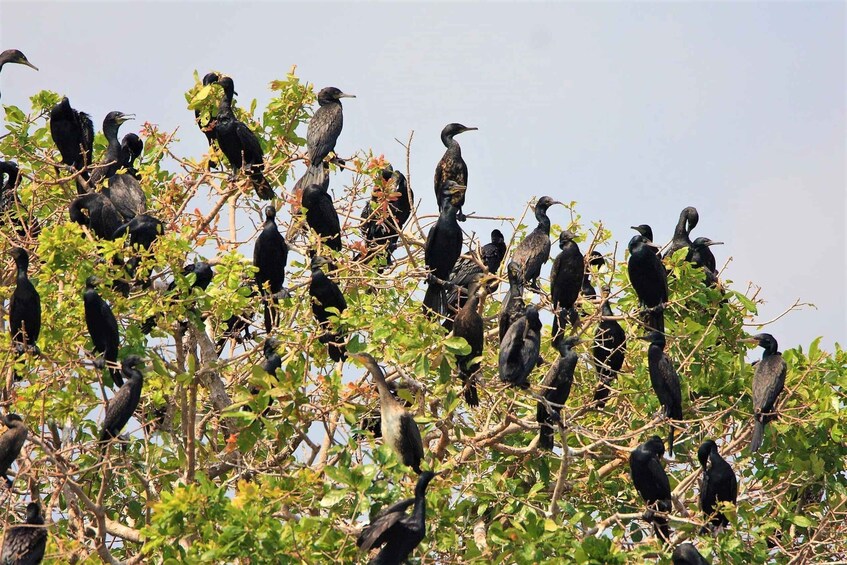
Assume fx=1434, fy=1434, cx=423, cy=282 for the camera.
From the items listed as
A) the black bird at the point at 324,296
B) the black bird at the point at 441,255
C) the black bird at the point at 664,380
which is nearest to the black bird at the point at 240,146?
the black bird at the point at 441,255

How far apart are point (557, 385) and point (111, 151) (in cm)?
453

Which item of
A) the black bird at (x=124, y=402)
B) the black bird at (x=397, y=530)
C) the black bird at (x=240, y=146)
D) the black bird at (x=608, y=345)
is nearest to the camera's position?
the black bird at (x=397, y=530)

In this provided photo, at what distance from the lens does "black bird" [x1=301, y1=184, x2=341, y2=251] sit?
34.1 feet

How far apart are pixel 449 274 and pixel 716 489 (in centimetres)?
256

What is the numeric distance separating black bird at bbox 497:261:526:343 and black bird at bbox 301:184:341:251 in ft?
5.04

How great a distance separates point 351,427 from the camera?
8.40m

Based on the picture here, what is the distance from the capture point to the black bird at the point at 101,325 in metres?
8.48

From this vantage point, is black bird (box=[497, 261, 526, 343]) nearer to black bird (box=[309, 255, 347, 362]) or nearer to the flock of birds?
the flock of birds

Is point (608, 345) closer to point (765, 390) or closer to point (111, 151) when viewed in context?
point (765, 390)

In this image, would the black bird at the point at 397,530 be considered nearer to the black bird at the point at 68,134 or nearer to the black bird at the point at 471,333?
the black bird at the point at 471,333

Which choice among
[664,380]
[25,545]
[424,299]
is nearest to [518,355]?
[664,380]

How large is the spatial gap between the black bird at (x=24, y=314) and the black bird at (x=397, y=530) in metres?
2.58

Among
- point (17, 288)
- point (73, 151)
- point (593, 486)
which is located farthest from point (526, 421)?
point (73, 151)

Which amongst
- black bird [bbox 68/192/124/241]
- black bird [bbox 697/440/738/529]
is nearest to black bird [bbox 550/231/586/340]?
black bird [bbox 697/440/738/529]
